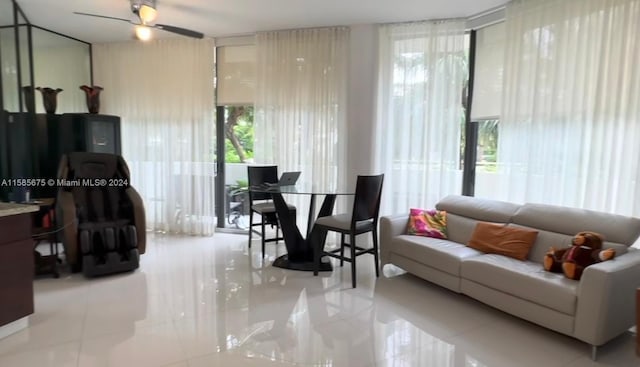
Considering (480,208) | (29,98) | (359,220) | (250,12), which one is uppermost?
(250,12)

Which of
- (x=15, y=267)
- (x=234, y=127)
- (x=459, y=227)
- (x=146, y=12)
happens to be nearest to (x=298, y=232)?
(x=459, y=227)

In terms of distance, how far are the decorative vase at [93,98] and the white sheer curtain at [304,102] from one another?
7.17 feet

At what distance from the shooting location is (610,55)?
9.65 ft

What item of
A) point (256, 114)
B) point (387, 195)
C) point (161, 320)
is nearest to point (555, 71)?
point (387, 195)

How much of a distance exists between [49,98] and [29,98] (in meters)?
0.22

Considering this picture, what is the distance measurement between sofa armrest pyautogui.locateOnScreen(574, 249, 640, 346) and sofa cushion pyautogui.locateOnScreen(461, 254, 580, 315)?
3.4 inches

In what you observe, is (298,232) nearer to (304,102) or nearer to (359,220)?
(359,220)

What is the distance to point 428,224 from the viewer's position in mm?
3787

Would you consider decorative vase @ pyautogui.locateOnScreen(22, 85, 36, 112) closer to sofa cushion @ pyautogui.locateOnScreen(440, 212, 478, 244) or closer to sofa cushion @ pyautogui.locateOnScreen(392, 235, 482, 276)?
sofa cushion @ pyautogui.locateOnScreen(392, 235, 482, 276)

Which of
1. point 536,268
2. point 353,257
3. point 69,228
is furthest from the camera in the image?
point 69,228

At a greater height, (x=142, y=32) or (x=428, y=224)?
(x=142, y=32)

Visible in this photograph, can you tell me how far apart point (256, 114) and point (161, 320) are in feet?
9.66

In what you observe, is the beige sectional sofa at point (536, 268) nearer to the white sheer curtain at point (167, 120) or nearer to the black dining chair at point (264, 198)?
the black dining chair at point (264, 198)

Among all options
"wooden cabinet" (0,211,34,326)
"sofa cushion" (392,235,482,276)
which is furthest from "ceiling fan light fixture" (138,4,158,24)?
"sofa cushion" (392,235,482,276)
